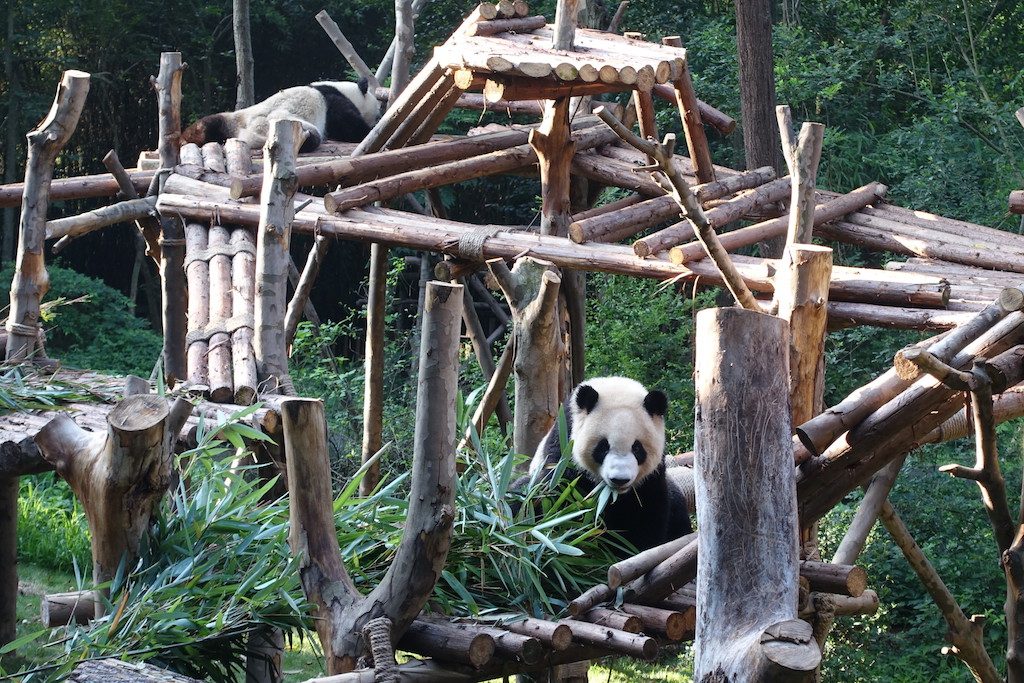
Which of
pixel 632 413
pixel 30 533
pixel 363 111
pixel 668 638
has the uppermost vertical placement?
pixel 363 111

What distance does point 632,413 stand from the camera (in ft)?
12.4

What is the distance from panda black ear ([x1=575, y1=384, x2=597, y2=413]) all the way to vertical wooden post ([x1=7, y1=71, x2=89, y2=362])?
2.92 m

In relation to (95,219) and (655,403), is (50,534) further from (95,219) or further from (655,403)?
(655,403)

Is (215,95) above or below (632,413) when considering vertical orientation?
above

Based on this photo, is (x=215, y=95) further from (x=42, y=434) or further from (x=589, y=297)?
(x=42, y=434)

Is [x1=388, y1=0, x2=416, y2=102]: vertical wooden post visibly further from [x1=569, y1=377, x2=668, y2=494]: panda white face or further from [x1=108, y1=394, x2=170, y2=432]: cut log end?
[x1=108, y1=394, x2=170, y2=432]: cut log end

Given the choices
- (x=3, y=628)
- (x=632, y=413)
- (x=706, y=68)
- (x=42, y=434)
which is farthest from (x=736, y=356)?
(x=706, y=68)

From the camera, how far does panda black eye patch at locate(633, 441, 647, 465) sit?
370 centimetres

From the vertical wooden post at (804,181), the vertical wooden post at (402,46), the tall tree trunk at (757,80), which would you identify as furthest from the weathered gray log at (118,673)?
the tall tree trunk at (757,80)

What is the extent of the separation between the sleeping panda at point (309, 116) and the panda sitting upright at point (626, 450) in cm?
525

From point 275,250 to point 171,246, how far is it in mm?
1633

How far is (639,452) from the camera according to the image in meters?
3.71

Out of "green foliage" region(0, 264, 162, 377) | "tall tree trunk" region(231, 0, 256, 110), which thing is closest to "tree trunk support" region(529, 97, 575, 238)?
"tall tree trunk" region(231, 0, 256, 110)

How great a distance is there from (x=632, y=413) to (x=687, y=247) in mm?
1338
